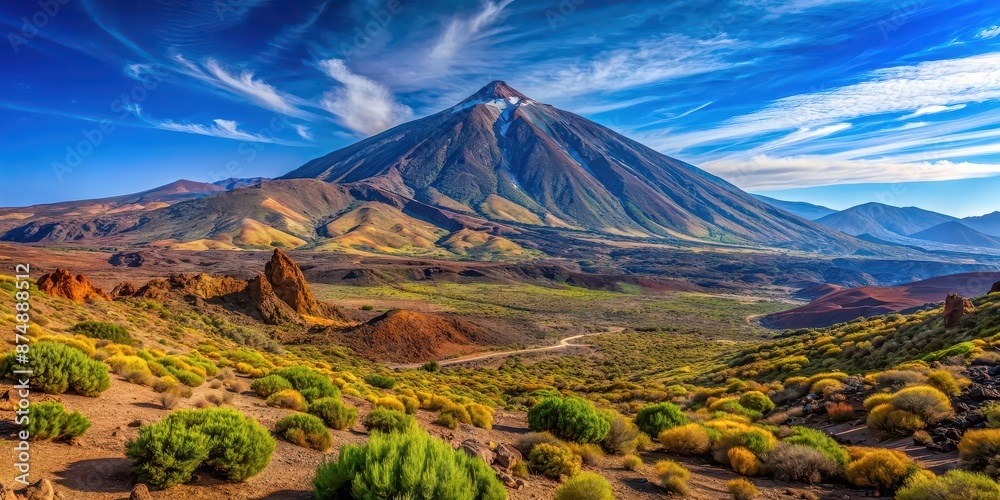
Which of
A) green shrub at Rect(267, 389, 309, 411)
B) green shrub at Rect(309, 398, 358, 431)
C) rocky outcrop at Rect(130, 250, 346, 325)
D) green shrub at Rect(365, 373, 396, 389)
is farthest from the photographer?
rocky outcrop at Rect(130, 250, 346, 325)

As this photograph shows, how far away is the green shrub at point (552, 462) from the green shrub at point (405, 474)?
3.12 metres

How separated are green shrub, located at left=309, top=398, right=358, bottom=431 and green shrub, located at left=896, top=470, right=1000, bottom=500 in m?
9.11

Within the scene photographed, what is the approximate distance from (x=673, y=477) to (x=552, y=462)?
1993 millimetres

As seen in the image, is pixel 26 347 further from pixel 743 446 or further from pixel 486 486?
pixel 743 446

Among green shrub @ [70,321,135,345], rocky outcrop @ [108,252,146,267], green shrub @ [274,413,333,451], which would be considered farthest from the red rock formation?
rocky outcrop @ [108,252,146,267]

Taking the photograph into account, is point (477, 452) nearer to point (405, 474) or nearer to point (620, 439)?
point (405, 474)

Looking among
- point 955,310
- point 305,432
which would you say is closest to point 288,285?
point 305,432

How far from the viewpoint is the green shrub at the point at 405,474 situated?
4.70 m

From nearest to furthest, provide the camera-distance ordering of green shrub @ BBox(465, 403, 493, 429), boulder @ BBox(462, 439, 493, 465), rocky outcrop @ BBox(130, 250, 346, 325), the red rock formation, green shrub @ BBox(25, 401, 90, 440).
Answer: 1. green shrub @ BBox(25, 401, 90, 440)
2. boulder @ BBox(462, 439, 493, 465)
3. green shrub @ BBox(465, 403, 493, 429)
4. rocky outcrop @ BBox(130, 250, 346, 325)
5. the red rock formation

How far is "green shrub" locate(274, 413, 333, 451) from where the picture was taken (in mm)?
7781

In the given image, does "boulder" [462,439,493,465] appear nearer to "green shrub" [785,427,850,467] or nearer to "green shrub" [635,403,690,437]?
"green shrub" [635,403,690,437]

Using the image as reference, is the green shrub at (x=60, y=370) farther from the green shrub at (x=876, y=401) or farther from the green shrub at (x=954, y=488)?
the green shrub at (x=876, y=401)

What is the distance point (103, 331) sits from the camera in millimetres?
15297

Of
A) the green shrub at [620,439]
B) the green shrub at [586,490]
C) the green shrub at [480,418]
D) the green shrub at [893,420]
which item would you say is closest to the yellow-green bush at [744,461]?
the green shrub at [620,439]
